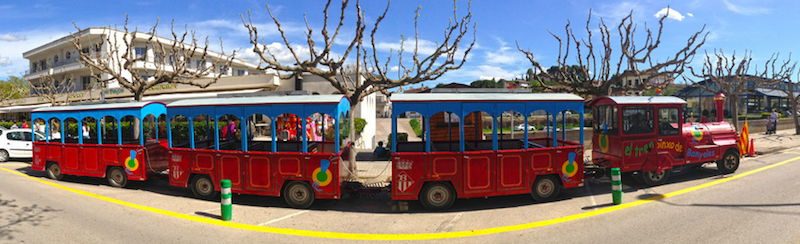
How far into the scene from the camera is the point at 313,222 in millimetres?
6855

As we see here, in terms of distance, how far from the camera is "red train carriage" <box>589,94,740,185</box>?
897 cm

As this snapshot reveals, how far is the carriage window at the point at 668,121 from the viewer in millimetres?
9266

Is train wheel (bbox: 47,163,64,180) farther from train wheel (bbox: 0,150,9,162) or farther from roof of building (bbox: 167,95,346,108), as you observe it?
train wheel (bbox: 0,150,9,162)

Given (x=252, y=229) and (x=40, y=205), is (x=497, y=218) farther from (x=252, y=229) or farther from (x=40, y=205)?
(x=40, y=205)

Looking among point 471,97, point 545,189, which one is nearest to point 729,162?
point 545,189

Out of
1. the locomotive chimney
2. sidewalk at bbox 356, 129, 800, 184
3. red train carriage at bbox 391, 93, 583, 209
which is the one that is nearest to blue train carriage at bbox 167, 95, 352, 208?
red train carriage at bbox 391, 93, 583, 209

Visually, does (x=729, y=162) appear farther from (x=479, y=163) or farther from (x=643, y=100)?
(x=479, y=163)

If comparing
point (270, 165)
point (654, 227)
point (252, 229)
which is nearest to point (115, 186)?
point (270, 165)

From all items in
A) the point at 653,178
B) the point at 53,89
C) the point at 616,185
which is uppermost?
the point at 53,89

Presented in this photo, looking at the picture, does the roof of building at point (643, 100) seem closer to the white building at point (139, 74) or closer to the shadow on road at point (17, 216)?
the shadow on road at point (17, 216)

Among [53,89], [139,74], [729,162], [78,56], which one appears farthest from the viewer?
[78,56]

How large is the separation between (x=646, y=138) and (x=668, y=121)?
888 millimetres

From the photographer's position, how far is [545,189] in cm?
802

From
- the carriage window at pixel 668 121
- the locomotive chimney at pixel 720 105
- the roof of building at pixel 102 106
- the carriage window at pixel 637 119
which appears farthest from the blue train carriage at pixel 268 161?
the locomotive chimney at pixel 720 105
